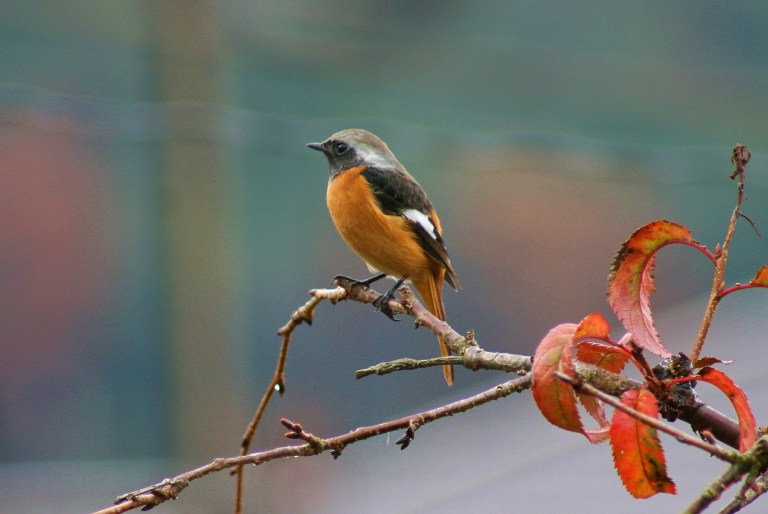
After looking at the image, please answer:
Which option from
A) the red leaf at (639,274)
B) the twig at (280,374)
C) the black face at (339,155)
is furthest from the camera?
the black face at (339,155)

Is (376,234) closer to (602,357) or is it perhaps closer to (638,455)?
(602,357)

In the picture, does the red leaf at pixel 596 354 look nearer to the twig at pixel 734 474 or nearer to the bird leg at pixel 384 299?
the twig at pixel 734 474

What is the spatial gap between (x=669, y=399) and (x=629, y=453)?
0.07 metres

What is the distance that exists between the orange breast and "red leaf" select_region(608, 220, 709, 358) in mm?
2101

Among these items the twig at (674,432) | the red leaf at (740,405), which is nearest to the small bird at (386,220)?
the red leaf at (740,405)

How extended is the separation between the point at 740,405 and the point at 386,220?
2304 millimetres

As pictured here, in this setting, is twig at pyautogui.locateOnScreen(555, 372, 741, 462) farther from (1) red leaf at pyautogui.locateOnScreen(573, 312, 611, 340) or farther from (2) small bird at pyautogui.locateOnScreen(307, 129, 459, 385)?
(2) small bird at pyautogui.locateOnScreen(307, 129, 459, 385)

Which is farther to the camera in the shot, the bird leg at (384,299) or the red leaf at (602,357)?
the bird leg at (384,299)

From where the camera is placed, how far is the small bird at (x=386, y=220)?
3.09 metres

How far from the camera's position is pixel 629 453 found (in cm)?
84

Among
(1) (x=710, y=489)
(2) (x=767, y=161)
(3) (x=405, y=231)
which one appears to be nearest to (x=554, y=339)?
(1) (x=710, y=489)

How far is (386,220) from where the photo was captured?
3121 mm

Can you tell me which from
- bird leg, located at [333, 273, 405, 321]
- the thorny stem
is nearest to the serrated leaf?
the thorny stem

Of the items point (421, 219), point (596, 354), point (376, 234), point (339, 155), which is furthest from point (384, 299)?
point (339, 155)
